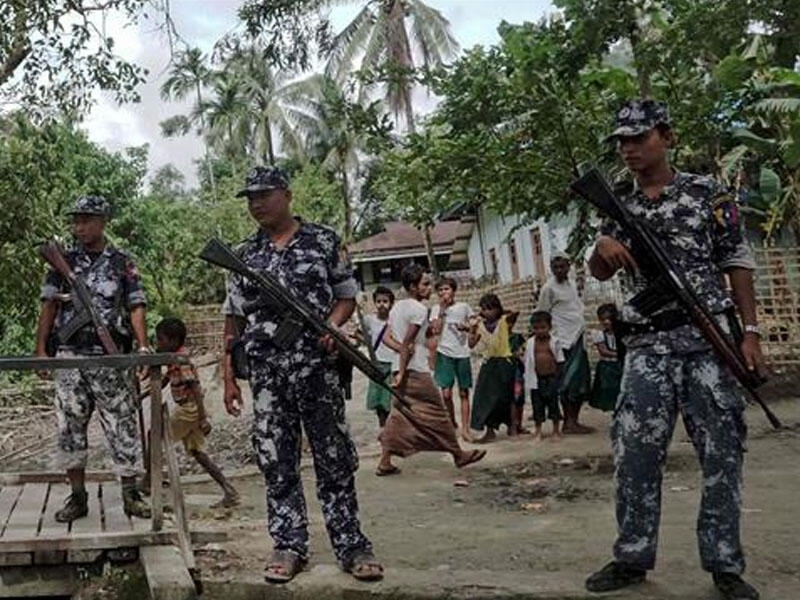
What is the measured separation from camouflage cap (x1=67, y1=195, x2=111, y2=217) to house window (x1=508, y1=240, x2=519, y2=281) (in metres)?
21.8

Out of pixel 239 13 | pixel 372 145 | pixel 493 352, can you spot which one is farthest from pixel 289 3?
pixel 493 352

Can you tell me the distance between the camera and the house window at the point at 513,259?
26.5 metres

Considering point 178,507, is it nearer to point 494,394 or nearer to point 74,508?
point 74,508

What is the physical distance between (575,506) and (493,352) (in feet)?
Result: 10.3

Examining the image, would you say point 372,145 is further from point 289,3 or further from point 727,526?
point 727,526

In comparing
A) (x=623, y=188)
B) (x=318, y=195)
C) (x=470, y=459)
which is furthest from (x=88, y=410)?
(x=318, y=195)

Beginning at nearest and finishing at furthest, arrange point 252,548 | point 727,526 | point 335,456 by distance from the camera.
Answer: point 727,526 < point 335,456 < point 252,548

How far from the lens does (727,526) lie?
3.24 m

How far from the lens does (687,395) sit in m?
3.35

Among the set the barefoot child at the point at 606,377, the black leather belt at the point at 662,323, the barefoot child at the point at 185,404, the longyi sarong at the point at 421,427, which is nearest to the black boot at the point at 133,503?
the barefoot child at the point at 185,404

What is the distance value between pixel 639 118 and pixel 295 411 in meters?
1.79

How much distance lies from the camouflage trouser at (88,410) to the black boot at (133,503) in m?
0.16

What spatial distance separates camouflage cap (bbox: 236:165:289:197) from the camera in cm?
382

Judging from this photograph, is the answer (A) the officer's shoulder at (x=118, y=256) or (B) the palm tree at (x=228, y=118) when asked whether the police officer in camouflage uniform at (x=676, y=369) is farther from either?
(B) the palm tree at (x=228, y=118)
